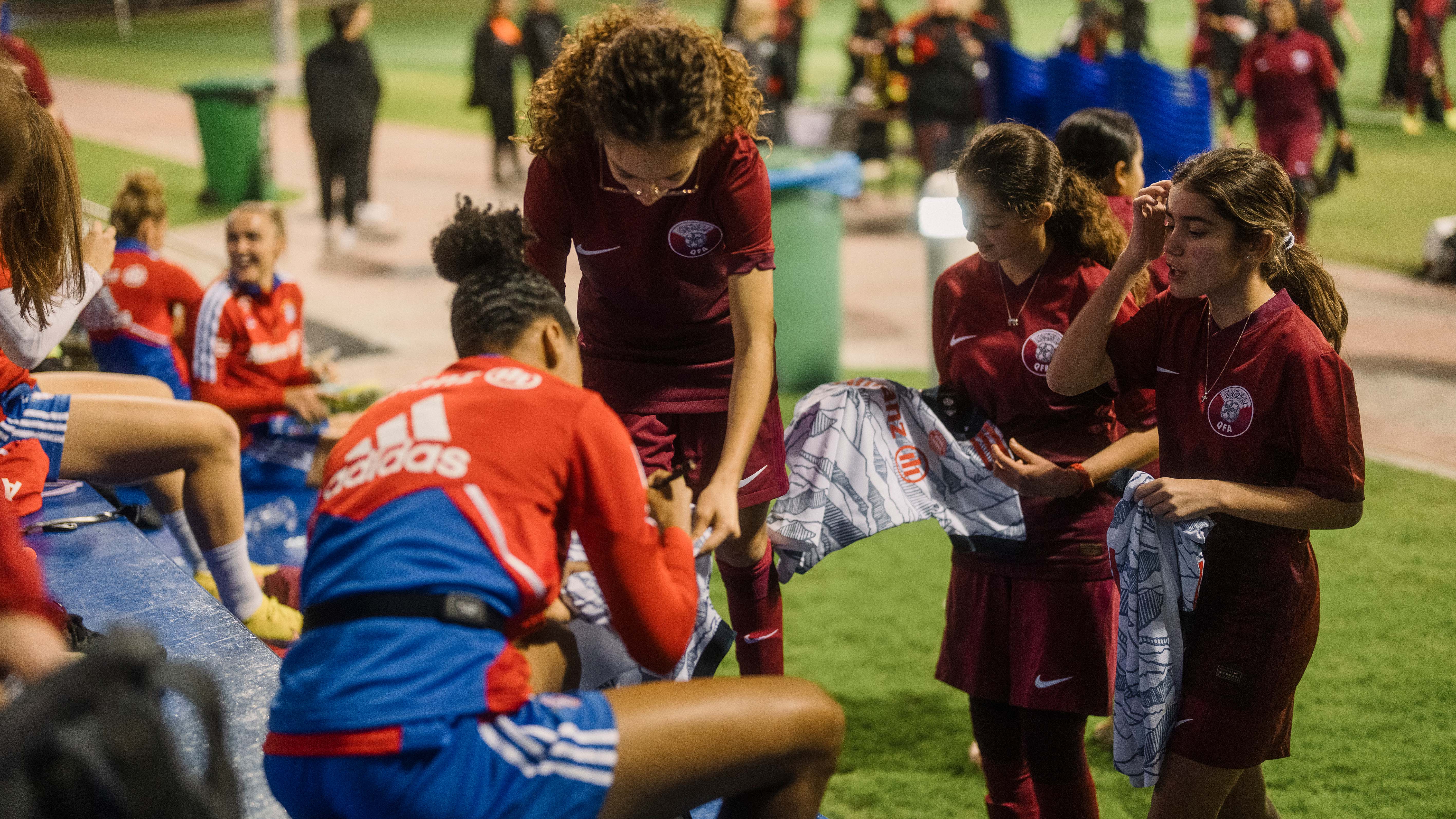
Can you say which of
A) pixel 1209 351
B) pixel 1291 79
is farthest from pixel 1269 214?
pixel 1291 79

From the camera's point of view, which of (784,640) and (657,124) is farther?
(784,640)

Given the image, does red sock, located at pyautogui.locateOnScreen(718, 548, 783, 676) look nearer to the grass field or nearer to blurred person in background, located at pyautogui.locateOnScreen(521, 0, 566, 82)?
the grass field

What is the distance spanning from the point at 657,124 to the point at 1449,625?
3.51 metres

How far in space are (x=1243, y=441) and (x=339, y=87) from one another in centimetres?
A: 932

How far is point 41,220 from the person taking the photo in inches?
118

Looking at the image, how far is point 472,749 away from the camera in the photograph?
6.06 ft

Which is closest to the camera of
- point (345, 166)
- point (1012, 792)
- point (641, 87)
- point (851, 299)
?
point (641, 87)

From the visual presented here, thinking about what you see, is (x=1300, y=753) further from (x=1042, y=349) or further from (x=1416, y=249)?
(x=1416, y=249)

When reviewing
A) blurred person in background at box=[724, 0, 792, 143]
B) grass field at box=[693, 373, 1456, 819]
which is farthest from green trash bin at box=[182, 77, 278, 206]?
grass field at box=[693, 373, 1456, 819]

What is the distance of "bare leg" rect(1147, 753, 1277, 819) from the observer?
8.21ft

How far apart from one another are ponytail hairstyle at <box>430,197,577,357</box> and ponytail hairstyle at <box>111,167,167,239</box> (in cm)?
318

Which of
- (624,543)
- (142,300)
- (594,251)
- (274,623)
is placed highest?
(594,251)

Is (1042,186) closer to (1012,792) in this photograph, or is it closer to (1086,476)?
(1086,476)

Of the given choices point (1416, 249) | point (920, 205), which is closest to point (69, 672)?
point (920, 205)
